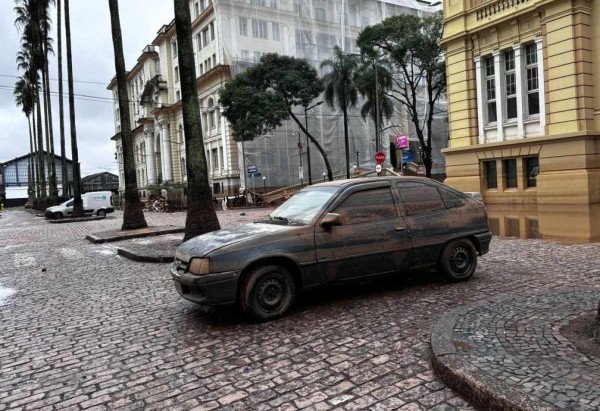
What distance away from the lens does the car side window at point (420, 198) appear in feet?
21.8

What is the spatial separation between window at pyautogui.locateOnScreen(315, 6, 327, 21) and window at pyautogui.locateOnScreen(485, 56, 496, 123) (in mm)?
29452

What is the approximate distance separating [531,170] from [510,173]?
964mm

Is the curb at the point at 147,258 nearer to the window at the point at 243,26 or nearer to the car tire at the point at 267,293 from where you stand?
the car tire at the point at 267,293

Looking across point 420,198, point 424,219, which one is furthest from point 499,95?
point 424,219

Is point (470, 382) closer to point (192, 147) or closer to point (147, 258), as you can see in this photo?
point (147, 258)

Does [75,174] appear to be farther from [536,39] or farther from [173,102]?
[173,102]

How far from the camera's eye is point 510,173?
18.9m

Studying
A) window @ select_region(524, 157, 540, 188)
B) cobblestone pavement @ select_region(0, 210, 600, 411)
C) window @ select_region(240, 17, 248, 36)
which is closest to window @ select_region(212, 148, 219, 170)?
window @ select_region(240, 17, 248, 36)

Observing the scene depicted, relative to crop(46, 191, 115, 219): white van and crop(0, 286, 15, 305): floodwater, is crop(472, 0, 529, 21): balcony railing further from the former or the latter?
crop(46, 191, 115, 219): white van

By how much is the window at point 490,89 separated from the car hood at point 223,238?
16584mm

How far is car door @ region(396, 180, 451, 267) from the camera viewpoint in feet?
21.6

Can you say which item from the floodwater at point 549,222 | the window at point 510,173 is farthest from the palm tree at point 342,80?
the floodwater at point 549,222

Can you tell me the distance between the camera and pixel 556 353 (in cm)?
385

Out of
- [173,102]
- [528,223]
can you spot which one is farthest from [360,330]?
[173,102]
